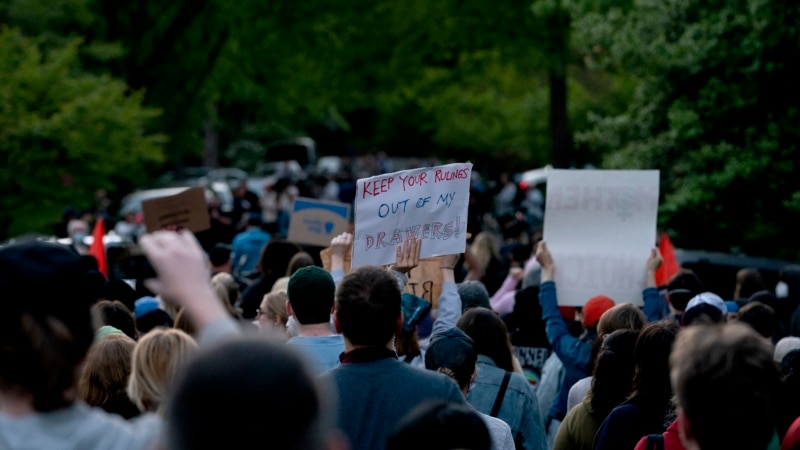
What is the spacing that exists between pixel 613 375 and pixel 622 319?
85 cm

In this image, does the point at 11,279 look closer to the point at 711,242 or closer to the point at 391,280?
the point at 391,280

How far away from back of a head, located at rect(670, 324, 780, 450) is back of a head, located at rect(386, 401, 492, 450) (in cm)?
61

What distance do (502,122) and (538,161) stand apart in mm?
1861

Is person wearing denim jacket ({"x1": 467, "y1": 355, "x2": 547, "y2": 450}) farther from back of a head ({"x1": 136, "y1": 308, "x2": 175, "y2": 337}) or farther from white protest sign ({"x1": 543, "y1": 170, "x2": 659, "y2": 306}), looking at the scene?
back of a head ({"x1": 136, "y1": 308, "x2": 175, "y2": 337})

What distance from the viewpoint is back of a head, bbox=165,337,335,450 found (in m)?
2.26

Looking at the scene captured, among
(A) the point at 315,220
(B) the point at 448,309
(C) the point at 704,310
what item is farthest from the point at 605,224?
(A) the point at 315,220

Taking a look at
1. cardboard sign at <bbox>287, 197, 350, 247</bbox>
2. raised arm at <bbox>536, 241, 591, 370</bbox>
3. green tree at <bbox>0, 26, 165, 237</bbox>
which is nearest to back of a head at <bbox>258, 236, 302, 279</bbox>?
cardboard sign at <bbox>287, 197, 350, 247</bbox>

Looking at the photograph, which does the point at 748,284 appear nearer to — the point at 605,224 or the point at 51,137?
the point at 605,224

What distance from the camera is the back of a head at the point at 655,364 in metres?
4.96

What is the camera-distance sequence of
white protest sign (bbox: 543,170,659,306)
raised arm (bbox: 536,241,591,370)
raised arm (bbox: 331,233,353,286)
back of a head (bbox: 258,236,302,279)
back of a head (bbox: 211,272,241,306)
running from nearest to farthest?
raised arm (bbox: 331,233,353,286), raised arm (bbox: 536,241,591,370), white protest sign (bbox: 543,170,659,306), back of a head (bbox: 211,272,241,306), back of a head (bbox: 258,236,302,279)

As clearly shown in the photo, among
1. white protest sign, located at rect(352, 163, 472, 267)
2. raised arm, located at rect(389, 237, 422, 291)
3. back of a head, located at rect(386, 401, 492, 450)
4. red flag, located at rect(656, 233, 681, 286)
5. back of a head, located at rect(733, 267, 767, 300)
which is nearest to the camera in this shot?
back of a head, located at rect(386, 401, 492, 450)

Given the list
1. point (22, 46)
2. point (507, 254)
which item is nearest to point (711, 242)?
point (507, 254)

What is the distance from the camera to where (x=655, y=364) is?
197 inches

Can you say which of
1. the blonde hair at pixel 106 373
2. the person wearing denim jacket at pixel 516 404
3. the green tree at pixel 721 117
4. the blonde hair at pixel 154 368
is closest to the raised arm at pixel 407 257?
the person wearing denim jacket at pixel 516 404
